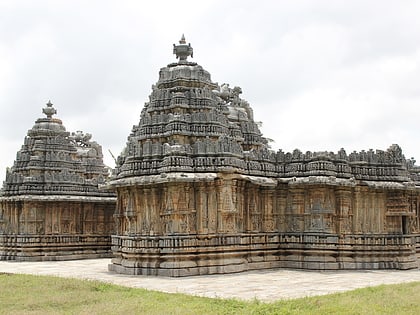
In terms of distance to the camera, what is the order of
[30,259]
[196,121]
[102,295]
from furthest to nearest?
[30,259] < [196,121] < [102,295]

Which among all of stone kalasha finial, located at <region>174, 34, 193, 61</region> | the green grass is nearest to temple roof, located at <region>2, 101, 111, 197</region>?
stone kalasha finial, located at <region>174, 34, 193, 61</region>

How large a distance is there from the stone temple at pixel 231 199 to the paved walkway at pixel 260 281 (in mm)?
1005

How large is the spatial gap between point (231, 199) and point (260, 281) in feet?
12.2

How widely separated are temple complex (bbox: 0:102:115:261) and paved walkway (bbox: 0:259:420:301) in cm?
572

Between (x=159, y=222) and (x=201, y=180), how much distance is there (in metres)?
2.22

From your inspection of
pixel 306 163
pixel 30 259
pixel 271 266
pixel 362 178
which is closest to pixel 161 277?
pixel 271 266

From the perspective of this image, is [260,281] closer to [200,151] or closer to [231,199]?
[231,199]

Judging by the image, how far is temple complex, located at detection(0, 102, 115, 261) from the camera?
31375 millimetres

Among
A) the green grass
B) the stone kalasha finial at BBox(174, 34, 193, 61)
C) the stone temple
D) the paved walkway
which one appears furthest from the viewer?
the stone kalasha finial at BBox(174, 34, 193, 61)

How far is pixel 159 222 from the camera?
22.1 m

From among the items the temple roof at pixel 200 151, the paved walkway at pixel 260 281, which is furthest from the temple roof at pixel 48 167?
the temple roof at pixel 200 151

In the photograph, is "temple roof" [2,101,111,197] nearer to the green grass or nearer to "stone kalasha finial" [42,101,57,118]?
"stone kalasha finial" [42,101,57,118]

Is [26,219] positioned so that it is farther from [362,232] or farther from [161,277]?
[362,232]

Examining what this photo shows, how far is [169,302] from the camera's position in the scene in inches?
559
